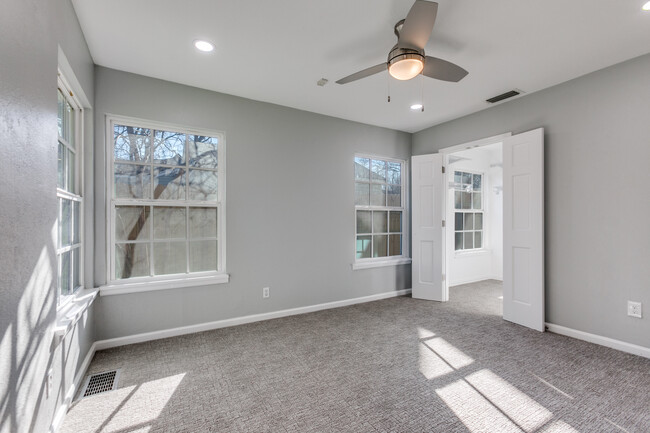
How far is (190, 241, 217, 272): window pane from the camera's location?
321 centimetres

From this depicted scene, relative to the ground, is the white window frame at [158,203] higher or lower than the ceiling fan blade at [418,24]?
lower

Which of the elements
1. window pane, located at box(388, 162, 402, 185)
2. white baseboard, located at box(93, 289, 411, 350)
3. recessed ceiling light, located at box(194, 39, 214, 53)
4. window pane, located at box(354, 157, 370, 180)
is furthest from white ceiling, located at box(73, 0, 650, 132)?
white baseboard, located at box(93, 289, 411, 350)

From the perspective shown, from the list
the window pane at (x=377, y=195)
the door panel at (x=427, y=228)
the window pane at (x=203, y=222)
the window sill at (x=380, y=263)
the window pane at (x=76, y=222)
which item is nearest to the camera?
the window pane at (x=76, y=222)

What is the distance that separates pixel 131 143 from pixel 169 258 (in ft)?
3.97

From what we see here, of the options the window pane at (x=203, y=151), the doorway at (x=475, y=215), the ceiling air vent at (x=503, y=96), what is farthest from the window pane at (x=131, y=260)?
the doorway at (x=475, y=215)

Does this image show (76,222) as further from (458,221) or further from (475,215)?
(475,215)

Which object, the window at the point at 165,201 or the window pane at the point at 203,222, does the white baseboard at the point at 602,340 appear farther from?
the window pane at the point at 203,222

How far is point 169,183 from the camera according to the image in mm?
3094

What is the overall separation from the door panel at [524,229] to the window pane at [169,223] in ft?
12.2

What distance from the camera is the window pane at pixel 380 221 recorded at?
456cm

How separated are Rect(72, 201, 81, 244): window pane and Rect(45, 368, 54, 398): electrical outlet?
1.15m

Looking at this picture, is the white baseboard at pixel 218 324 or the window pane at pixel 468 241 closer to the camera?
the white baseboard at pixel 218 324

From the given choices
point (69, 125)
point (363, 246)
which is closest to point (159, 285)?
point (69, 125)

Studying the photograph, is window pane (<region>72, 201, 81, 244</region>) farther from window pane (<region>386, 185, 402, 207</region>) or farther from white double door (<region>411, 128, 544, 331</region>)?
white double door (<region>411, 128, 544, 331</region>)
